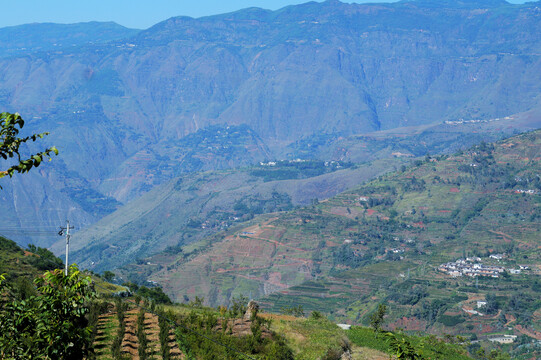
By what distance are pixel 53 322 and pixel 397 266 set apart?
475 feet

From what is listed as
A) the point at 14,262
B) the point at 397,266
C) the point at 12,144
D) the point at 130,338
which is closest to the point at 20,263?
the point at 14,262

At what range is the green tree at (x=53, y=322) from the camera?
12008mm

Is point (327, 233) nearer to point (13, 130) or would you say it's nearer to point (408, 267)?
point (408, 267)

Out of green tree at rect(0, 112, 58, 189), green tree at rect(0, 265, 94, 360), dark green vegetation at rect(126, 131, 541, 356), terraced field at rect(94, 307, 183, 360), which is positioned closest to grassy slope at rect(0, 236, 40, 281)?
terraced field at rect(94, 307, 183, 360)

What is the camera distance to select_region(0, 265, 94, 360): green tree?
12008mm

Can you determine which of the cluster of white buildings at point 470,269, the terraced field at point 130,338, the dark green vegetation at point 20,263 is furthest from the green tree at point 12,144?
the cluster of white buildings at point 470,269

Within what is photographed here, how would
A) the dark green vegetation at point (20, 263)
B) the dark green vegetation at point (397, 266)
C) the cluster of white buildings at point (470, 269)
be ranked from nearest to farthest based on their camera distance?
the dark green vegetation at point (20, 263) → the dark green vegetation at point (397, 266) → the cluster of white buildings at point (470, 269)

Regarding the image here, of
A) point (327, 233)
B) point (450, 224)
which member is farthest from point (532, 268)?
point (327, 233)

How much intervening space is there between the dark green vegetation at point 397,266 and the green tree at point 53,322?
9742cm

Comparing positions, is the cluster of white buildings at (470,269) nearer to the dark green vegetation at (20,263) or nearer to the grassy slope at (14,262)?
the dark green vegetation at (20,263)

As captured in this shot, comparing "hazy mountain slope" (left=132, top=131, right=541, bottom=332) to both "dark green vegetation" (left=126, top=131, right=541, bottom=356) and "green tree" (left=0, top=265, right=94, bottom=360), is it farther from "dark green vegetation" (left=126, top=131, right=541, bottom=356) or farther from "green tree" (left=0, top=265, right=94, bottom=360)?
"green tree" (left=0, top=265, right=94, bottom=360)

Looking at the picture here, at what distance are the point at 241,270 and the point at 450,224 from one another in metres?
64.8

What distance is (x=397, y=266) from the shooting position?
152 m

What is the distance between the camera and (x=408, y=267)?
148 meters
